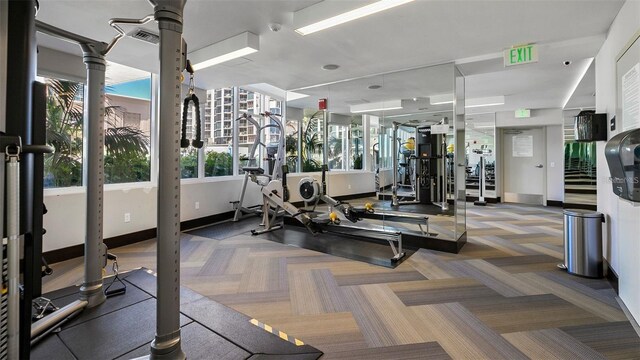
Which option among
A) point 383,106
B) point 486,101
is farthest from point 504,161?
point 383,106

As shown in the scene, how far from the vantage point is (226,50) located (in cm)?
364

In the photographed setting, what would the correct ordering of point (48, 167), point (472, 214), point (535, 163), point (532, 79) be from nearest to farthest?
point (48, 167)
point (532, 79)
point (472, 214)
point (535, 163)

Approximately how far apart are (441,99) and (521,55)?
1126mm

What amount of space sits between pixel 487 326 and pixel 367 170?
392 centimetres

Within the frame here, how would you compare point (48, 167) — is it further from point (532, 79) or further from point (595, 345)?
point (532, 79)

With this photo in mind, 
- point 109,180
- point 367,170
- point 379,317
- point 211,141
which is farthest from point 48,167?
point 367,170

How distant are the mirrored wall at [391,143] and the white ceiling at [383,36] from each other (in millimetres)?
207

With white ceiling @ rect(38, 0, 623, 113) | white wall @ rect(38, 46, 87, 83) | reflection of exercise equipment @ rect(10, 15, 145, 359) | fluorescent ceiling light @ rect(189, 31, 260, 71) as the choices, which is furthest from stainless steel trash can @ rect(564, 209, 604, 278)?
white wall @ rect(38, 46, 87, 83)

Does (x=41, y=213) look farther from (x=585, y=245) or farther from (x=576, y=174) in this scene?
(x=576, y=174)

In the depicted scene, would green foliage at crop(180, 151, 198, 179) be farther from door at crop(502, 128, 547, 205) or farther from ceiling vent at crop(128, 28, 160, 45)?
door at crop(502, 128, 547, 205)

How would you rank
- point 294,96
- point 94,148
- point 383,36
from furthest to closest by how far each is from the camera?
point 294,96 → point 383,36 → point 94,148

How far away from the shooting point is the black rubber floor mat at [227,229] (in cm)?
493

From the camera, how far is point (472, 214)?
6.93 meters

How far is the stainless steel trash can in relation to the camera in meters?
3.14
